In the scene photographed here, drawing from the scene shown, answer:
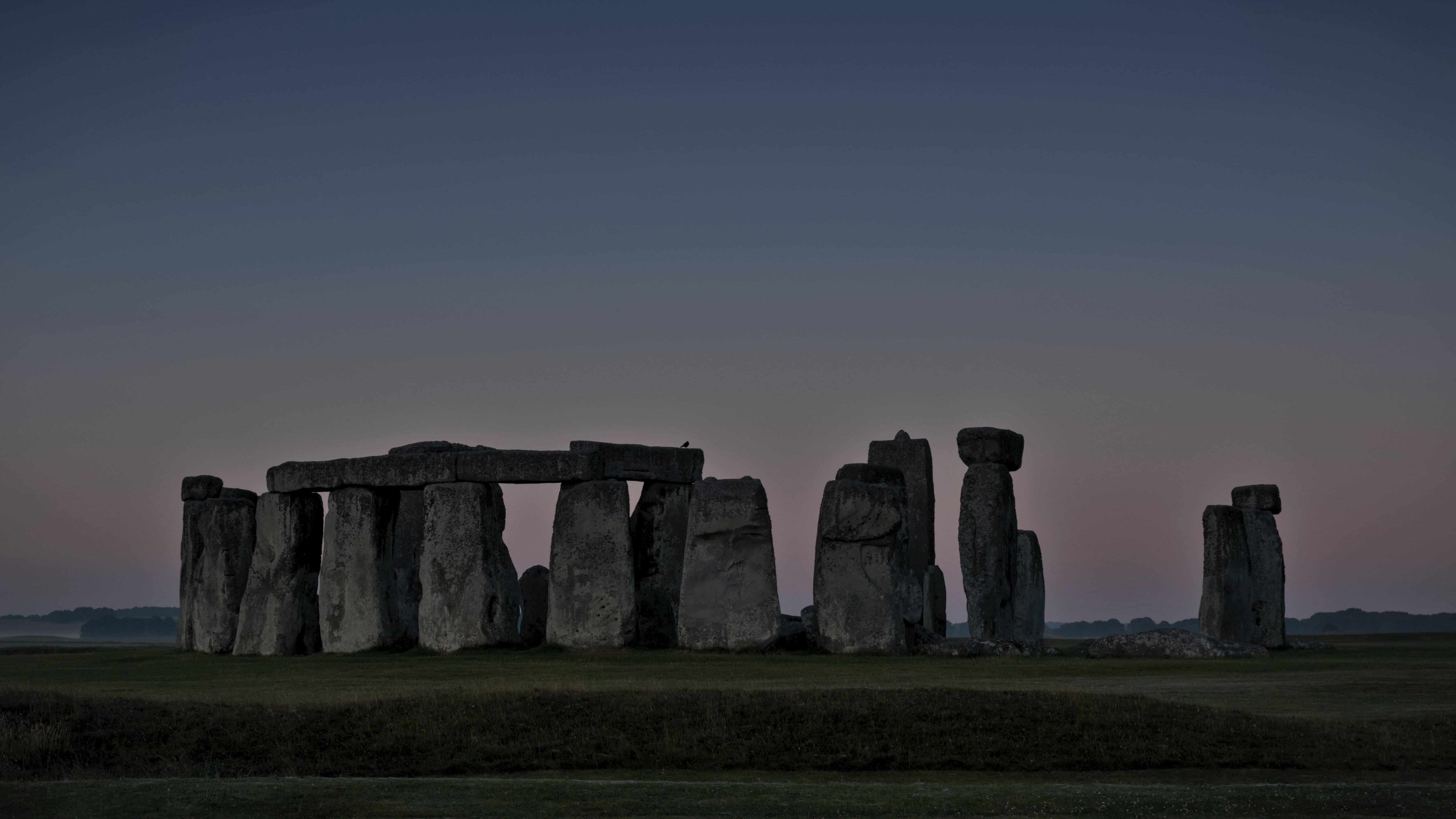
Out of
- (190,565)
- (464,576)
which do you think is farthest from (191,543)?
(464,576)

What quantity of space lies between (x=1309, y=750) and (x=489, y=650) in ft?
50.9

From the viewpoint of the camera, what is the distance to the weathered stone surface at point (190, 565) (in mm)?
32594

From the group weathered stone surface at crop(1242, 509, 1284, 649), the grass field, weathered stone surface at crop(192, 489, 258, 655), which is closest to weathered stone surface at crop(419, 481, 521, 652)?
weathered stone surface at crop(192, 489, 258, 655)

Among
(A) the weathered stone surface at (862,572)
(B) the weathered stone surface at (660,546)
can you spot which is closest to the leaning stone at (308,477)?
(B) the weathered stone surface at (660,546)

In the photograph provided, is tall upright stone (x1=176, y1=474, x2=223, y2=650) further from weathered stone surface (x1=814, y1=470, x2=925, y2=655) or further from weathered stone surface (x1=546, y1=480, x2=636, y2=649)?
weathered stone surface (x1=814, y1=470, x2=925, y2=655)

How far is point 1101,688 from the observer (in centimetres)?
2008

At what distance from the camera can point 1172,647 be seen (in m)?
25.8

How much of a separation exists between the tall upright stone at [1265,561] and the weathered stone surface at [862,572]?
30.4 feet

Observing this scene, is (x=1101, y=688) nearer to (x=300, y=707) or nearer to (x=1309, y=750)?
(x=1309, y=750)

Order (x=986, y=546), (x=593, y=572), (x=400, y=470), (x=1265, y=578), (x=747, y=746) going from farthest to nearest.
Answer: (x=1265, y=578) → (x=986, y=546) → (x=400, y=470) → (x=593, y=572) → (x=747, y=746)

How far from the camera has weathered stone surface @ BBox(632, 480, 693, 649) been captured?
100ft

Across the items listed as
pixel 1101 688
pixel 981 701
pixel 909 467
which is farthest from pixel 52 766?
pixel 909 467

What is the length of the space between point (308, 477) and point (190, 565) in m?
5.25

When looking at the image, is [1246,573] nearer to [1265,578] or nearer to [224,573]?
[1265,578]
